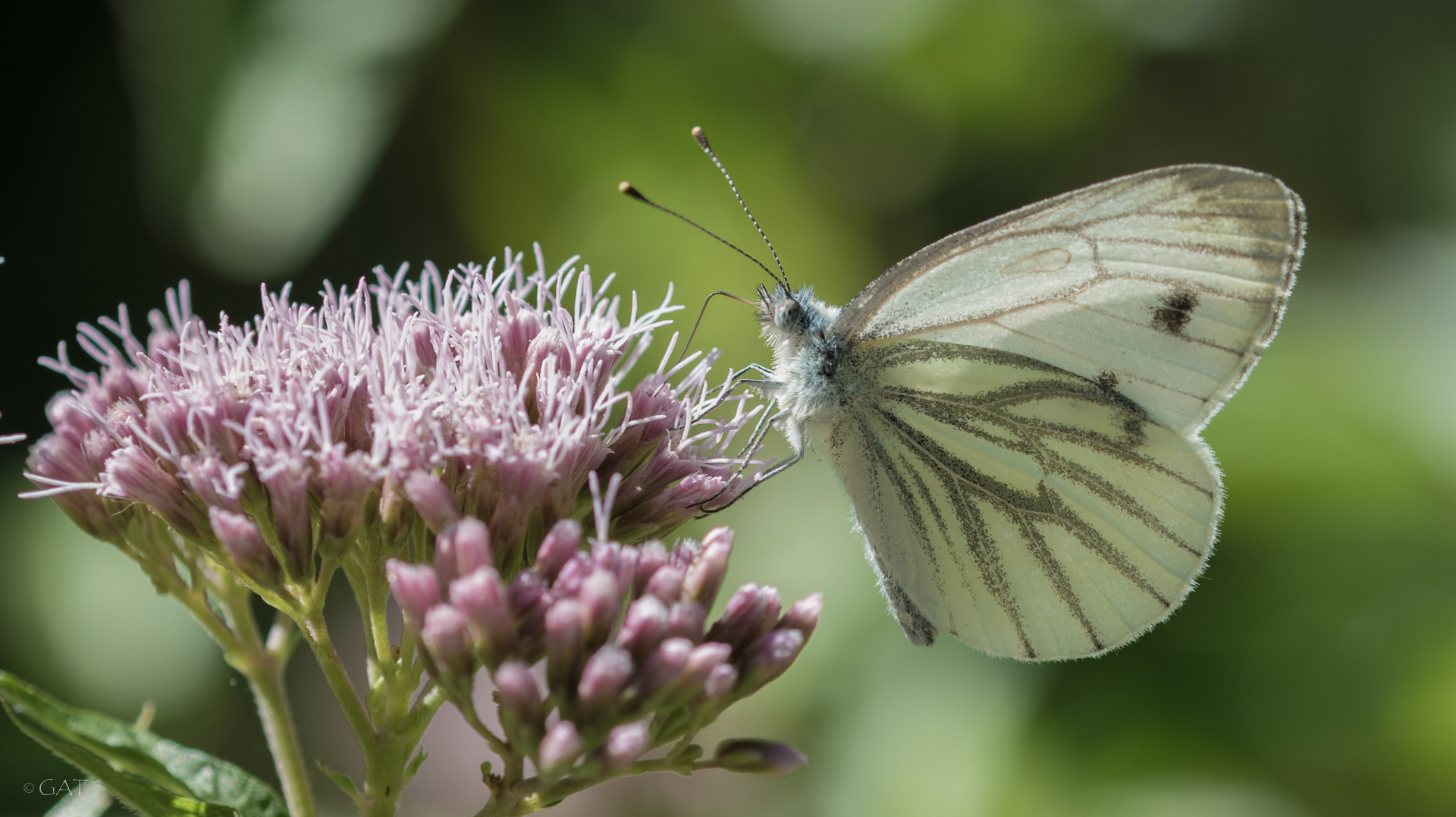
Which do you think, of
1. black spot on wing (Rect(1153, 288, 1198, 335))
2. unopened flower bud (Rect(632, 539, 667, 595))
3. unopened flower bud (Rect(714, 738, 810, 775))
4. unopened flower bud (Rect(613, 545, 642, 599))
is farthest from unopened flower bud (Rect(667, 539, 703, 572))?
black spot on wing (Rect(1153, 288, 1198, 335))

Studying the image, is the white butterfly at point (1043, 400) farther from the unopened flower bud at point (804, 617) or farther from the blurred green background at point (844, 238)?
the blurred green background at point (844, 238)

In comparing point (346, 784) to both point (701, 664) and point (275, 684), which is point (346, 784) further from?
point (701, 664)

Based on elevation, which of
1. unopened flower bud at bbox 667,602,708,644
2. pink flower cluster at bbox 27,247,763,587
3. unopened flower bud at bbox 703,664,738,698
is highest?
pink flower cluster at bbox 27,247,763,587

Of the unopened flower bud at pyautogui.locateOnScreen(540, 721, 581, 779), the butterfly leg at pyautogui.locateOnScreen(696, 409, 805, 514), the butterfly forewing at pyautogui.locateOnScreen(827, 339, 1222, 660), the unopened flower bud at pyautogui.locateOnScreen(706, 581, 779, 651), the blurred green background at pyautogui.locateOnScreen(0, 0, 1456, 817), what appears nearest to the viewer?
the unopened flower bud at pyautogui.locateOnScreen(540, 721, 581, 779)

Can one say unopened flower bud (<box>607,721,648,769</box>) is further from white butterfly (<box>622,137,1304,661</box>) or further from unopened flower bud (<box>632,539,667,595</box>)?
white butterfly (<box>622,137,1304,661</box>)

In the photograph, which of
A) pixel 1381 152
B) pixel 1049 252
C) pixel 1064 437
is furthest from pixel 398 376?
pixel 1381 152

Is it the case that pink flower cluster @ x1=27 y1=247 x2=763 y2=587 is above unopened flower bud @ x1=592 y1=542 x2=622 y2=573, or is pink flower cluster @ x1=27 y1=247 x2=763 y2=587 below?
above

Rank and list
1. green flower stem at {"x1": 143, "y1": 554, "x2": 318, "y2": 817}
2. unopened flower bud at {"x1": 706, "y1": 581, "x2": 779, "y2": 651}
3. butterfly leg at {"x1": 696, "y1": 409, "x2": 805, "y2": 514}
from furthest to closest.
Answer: butterfly leg at {"x1": 696, "y1": 409, "x2": 805, "y2": 514}
green flower stem at {"x1": 143, "y1": 554, "x2": 318, "y2": 817}
unopened flower bud at {"x1": 706, "y1": 581, "x2": 779, "y2": 651}
